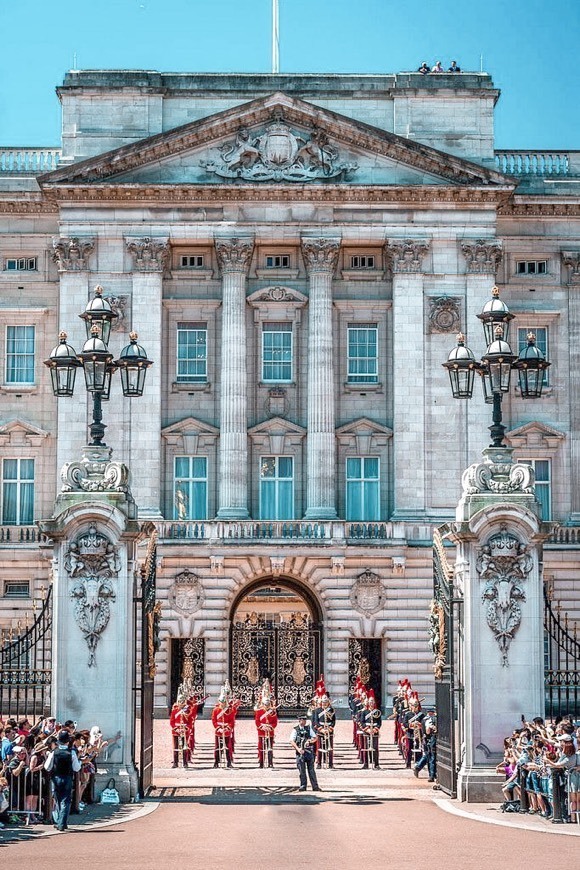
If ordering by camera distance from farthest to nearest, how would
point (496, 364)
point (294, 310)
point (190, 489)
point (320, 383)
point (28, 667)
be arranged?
point (294, 310) → point (190, 489) → point (320, 383) → point (28, 667) → point (496, 364)

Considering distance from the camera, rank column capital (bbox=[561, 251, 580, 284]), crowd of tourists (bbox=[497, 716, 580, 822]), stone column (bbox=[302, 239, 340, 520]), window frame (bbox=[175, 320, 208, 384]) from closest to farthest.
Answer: crowd of tourists (bbox=[497, 716, 580, 822]) < stone column (bbox=[302, 239, 340, 520]) < window frame (bbox=[175, 320, 208, 384]) < column capital (bbox=[561, 251, 580, 284])

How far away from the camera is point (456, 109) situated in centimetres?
6162

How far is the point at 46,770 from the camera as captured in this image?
27.7m

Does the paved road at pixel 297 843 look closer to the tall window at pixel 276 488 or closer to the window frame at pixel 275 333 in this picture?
the tall window at pixel 276 488

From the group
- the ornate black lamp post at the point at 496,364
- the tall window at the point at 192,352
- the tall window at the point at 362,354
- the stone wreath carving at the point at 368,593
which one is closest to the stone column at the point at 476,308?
the tall window at the point at 362,354

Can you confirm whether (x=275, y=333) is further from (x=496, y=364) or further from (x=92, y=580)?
(x=92, y=580)

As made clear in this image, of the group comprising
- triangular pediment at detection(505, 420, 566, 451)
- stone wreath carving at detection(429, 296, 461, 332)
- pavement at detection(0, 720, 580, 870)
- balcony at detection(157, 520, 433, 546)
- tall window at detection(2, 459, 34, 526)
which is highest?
stone wreath carving at detection(429, 296, 461, 332)

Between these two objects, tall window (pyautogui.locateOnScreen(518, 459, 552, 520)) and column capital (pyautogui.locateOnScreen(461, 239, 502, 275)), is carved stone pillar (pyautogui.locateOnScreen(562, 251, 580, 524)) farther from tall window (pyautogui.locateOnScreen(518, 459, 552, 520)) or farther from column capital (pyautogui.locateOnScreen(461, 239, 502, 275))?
column capital (pyautogui.locateOnScreen(461, 239, 502, 275))

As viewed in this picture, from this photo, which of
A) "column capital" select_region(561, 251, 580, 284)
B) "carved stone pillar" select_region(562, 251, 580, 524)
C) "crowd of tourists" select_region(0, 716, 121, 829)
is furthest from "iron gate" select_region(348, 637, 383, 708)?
"crowd of tourists" select_region(0, 716, 121, 829)

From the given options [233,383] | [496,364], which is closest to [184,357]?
[233,383]

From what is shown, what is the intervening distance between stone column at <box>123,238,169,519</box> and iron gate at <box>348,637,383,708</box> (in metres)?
7.75

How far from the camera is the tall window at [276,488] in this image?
60.5m

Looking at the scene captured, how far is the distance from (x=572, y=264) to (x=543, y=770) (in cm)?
3554

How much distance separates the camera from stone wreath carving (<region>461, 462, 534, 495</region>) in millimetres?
31531
